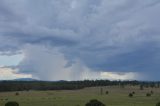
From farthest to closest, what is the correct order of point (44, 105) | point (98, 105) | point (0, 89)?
point (0, 89), point (44, 105), point (98, 105)

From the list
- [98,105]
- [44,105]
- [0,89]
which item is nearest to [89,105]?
[98,105]

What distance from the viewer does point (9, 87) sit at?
187m

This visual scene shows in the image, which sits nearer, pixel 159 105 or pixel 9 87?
pixel 159 105

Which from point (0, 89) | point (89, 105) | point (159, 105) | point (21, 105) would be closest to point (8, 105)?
point (21, 105)

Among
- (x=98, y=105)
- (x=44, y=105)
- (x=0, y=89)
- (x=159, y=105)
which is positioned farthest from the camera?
(x=0, y=89)

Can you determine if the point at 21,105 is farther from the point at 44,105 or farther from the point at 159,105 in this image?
the point at 159,105

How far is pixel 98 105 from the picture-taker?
67.1 metres

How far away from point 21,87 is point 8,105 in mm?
123022

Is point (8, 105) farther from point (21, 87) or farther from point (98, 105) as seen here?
point (21, 87)

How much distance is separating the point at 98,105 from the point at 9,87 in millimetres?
125874

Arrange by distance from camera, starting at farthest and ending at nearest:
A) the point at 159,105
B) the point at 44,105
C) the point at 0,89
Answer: the point at 0,89 < the point at 44,105 < the point at 159,105

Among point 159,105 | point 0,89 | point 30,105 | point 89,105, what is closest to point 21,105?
point 30,105

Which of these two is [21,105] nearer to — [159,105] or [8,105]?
[8,105]

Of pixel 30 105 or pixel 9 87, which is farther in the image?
pixel 9 87
